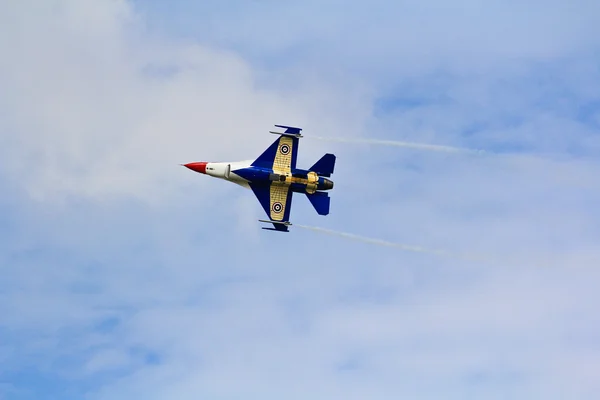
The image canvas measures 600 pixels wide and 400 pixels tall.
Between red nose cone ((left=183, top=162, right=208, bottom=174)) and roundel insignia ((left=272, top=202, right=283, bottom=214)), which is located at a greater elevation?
red nose cone ((left=183, top=162, right=208, bottom=174))

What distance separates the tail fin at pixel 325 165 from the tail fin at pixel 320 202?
6.29 ft

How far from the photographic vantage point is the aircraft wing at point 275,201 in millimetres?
116875

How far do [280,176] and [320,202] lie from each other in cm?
429

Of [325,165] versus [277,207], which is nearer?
[325,165]

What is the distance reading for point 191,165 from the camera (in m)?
117

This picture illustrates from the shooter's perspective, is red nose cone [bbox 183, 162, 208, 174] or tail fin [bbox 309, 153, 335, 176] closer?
tail fin [bbox 309, 153, 335, 176]

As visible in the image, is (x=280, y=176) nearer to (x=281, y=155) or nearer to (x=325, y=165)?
(x=281, y=155)

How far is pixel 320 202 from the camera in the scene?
11650 cm

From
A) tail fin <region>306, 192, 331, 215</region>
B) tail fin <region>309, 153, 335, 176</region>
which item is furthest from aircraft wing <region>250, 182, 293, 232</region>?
tail fin <region>309, 153, 335, 176</region>

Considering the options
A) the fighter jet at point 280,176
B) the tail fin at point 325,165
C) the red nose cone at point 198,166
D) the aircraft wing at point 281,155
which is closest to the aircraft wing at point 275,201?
the fighter jet at point 280,176

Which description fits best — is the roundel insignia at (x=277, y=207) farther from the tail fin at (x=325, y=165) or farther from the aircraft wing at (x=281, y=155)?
the tail fin at (x=325, y=165)

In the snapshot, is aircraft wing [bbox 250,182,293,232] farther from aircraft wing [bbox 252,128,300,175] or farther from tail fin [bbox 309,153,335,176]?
tail fin [bbox 309,153,335,176]

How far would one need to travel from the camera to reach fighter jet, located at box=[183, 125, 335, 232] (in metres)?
116

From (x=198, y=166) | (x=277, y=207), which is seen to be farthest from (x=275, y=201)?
(x=198, y=166)
